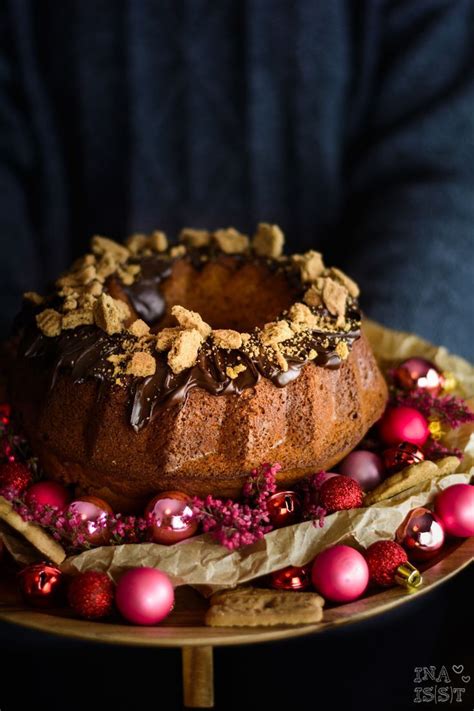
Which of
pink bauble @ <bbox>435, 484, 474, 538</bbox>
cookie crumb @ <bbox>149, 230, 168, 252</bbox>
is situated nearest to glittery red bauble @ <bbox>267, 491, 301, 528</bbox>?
pink bauble @ <bbox>435, 484, 474, 538</bbox>

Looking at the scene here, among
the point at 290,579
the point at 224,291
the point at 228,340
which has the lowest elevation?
the point at 290,579

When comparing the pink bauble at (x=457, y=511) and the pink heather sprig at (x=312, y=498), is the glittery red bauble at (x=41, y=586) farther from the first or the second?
the pink bauble at (x=457, y=511)

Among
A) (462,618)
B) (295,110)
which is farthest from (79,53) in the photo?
(462,618)

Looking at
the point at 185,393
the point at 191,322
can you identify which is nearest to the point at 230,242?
the point at 191,322

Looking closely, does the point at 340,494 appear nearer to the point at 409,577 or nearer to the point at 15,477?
the point at 409,577

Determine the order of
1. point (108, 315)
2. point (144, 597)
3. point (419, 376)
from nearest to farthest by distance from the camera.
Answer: point (144, 597) → point (108, 315) → point (419, 376)

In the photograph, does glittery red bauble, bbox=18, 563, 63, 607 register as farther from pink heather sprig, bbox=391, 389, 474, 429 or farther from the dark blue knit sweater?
the dark blue knit sweater

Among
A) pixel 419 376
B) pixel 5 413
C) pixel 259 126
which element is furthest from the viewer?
pixel 259 126
